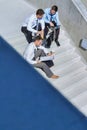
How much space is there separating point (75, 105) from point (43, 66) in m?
1.48

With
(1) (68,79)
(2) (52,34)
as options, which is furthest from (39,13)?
(1) (68,79)

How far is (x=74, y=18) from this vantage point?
13148 mm

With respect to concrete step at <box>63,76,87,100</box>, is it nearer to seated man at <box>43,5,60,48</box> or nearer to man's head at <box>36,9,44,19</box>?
seated man at <box>43,5,60,48</box>

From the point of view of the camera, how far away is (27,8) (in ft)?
48.8

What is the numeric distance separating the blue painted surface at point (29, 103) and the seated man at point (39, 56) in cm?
28

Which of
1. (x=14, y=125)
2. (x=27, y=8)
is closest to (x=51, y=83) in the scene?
(x=14, y=125)

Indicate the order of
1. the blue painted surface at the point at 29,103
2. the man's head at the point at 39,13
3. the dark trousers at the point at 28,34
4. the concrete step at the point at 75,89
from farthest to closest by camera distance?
the dark trousers at the point at 28,34 → the man's head at the point at 39,13 → the concrete step at the point at 75,89 → the blue painted surface at the point at 29,103

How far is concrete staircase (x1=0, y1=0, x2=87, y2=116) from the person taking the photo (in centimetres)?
1170

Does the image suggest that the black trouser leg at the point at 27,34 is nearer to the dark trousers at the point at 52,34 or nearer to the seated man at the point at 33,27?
the seated man at the point at 33,27

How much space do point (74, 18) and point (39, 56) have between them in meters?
2.16

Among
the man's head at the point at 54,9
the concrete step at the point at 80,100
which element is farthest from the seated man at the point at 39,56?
the man's head at the point at 54,9

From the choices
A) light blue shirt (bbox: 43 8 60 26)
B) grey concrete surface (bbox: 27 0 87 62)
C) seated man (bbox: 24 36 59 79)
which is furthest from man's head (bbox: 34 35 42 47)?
grey concrete surface (bbox: 27 0 87 62)

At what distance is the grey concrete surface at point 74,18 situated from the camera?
12.8 m

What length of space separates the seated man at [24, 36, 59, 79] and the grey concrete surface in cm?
161
